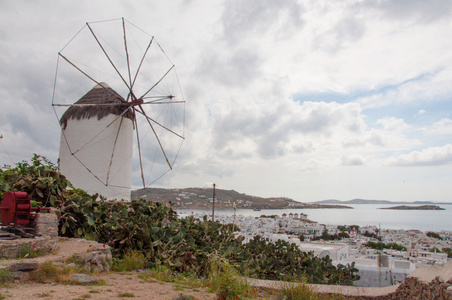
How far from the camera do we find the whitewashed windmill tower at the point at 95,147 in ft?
46.8

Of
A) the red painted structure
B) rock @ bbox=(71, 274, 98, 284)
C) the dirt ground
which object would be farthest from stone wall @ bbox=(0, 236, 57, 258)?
rock @ bbox=(71, 274, 98, 284)

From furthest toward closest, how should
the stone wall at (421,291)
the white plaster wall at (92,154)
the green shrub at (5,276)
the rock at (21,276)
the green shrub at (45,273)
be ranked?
the white plaster wall at (92,154), the green shrub at (45,273), the rock at (21,276), the green shrub at (5,276), the stone wall at (421,291)

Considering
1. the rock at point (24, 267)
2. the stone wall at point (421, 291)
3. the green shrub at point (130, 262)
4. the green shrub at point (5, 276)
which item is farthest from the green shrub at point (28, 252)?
the stone wall at point (421, 291)

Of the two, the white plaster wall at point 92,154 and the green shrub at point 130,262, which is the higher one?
the white plaster wall at point 92,154

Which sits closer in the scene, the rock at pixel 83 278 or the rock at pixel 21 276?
the rock at pixel 21 276

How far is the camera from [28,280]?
463cm

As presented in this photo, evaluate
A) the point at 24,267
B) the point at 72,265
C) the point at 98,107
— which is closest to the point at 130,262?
the point at 72,265

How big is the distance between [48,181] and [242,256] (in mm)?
5240

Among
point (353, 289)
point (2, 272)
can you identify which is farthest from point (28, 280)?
point (353, 289)

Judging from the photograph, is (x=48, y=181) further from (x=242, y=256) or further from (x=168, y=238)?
(x=242, y=256)

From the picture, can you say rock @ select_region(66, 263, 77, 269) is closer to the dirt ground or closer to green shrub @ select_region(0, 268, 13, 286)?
the dirt ground

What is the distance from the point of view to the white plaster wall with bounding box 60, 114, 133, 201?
14.3 m

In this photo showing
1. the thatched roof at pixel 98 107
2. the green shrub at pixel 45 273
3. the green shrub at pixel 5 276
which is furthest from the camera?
the thatched roof at pixel 98 107

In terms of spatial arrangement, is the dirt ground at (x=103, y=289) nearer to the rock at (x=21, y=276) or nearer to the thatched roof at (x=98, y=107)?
the rock at (x=21, y=276)
